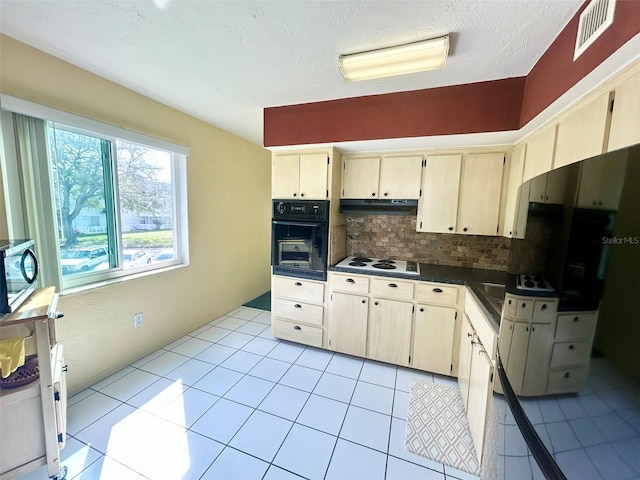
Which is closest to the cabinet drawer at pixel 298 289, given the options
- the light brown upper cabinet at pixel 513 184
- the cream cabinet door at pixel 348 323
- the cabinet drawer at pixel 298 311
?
the cabinet drawer at pixel 298 311

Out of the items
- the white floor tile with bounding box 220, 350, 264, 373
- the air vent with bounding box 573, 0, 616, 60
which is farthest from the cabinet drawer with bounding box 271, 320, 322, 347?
the air vent with bounding box 573, 0, 616, 60

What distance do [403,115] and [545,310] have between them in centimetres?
184

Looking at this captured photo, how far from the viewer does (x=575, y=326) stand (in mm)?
561

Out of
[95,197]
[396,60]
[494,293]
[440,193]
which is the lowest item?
[494,293]

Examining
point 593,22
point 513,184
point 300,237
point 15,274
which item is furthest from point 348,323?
point 593,22

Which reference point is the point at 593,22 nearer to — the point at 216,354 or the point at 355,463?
the point at 355,463

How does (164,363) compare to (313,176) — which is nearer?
(164,363)

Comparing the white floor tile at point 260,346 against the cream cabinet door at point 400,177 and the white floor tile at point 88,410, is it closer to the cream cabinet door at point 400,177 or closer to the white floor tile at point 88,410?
the white floor tile at point 88,410

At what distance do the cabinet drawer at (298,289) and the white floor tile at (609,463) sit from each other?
7.21 ft

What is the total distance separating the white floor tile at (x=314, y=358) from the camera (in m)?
2.46

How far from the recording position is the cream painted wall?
176 cm

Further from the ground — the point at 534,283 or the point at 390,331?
the point at 534,283

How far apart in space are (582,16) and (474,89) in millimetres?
778

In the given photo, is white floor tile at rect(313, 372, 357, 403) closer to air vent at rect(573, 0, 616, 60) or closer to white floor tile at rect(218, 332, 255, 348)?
white floor tile at rect(218, 332, 255, 348)
